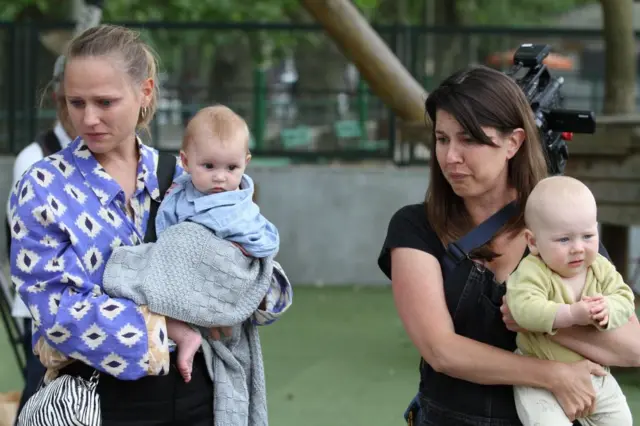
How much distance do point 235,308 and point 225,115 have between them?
0.50 m

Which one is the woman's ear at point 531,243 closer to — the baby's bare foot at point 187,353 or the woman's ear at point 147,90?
the baby's bare foot at point 187,353

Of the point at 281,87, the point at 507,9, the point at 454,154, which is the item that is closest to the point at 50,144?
the point at 454,154


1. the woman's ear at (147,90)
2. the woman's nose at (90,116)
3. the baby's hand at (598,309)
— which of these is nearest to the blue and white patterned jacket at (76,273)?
the woman's nose at (90,116)

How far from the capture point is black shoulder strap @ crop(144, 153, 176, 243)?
2854 millimetres

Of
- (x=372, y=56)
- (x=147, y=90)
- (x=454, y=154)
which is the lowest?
(x=454, y=154)

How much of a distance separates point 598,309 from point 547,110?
0.95 meters

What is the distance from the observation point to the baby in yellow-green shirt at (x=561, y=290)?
261 cm

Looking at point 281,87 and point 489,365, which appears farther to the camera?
point 281,87

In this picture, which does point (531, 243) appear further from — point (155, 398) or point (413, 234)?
point (155, 398)

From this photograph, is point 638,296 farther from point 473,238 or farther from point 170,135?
point 473,238

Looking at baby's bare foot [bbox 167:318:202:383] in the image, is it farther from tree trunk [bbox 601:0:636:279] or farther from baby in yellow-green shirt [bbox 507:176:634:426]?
tree trunk [bbox 601:0:636:279]

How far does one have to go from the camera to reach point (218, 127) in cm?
288

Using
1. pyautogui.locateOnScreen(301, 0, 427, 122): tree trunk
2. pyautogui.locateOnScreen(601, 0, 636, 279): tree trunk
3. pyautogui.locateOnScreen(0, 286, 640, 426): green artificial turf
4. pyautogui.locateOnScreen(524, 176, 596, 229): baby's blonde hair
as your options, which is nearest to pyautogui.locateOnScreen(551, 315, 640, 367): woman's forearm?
pyautogui.locateOnScreen(524, 176, 596, 229): baby's blonde hair

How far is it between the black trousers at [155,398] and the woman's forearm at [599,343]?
0.88 m
